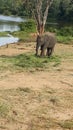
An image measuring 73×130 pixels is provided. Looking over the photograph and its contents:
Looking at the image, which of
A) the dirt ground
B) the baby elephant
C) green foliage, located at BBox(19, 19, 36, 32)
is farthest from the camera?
green foliage, located at BBox(19, 19, 36, 32)

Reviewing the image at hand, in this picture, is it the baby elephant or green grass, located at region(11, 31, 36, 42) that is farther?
green grass, located at region(11, 31, 36, 42)

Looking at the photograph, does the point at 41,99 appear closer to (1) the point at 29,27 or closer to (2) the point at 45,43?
(2) the point at 45,43

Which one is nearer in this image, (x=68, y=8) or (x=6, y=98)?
(x=6, y=98)

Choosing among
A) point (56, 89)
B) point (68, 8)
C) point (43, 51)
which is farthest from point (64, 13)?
point (56, 89)

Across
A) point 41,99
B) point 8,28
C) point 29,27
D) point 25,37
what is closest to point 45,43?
point 41,99

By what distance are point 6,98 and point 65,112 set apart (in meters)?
1.56

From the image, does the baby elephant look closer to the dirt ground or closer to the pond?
the dirt ground

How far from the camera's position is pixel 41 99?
9398 millimetres

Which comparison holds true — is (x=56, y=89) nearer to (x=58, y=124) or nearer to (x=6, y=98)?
(x=6, y=98)

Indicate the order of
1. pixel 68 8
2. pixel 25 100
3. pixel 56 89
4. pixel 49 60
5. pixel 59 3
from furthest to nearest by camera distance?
pixel 59 3, pixel 68 8, pixel 49 60, pixel 56 89, pixel 25 100

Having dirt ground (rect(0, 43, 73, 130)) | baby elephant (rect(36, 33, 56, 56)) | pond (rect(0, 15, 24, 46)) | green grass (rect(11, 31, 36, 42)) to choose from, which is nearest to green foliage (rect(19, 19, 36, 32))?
pond (rect(0, 15, 24, 46))

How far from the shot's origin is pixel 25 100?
920 centimetres

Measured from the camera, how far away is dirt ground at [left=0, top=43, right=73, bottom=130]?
7.66m

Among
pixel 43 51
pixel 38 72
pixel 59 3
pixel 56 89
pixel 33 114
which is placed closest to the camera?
pixel 33 114
